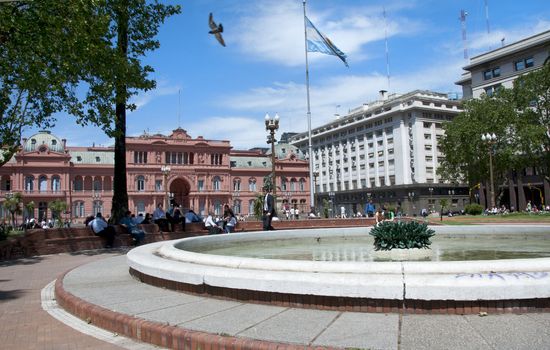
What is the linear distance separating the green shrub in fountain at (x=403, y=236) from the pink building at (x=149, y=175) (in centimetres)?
6259

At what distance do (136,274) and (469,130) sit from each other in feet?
158

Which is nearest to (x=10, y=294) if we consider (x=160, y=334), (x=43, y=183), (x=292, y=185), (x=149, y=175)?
(x=160, y=334)

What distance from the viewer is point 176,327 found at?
165 inches

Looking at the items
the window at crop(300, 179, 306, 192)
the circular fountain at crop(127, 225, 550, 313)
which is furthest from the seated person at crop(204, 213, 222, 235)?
the window at crop(300, 179, 306, 192)

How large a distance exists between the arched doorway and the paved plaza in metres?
73.4

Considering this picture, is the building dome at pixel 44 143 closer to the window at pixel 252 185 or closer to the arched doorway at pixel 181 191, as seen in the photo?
the arched doorway at pixel 181 191

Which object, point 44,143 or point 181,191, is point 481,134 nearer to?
point 181,191

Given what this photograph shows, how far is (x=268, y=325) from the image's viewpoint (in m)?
4.21

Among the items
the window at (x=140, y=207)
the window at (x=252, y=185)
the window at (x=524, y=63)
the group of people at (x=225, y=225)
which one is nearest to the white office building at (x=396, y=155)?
the window at (x=252, y=185)

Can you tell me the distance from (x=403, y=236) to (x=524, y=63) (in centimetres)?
5995

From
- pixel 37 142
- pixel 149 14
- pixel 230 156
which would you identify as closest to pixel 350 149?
pixel 230 156

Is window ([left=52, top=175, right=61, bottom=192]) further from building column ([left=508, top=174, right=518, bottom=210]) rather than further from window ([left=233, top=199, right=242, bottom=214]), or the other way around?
building column ([left=508, top=174, right=518, bottom=210])

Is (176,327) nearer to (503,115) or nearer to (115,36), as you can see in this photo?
(115,36)

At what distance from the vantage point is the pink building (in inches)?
2758
